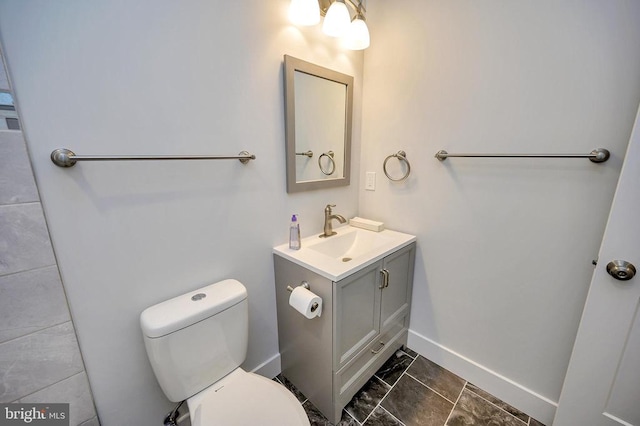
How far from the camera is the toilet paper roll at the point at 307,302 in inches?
45.1

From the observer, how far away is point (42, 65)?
0.77 metres

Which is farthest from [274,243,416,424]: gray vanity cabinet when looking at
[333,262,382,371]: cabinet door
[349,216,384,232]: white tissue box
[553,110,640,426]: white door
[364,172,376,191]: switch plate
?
[553,110,640,426]: white door

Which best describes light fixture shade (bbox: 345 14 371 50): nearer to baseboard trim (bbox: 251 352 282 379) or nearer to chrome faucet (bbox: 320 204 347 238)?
chrome faucet (bbox: 320 204 347 238)

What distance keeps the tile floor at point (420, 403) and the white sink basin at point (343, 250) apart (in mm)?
795

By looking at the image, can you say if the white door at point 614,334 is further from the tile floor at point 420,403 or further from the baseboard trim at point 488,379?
the tile floor at point 420,403

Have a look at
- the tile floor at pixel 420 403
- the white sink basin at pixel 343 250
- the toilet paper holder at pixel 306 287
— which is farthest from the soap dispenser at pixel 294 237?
the tile floor at pixel 420 403

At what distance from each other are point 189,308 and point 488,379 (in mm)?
1672

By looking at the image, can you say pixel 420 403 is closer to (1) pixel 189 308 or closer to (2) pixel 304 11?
(1) pixel 189 308

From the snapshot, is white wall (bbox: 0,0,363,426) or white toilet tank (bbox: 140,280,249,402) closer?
white wall (bbox: 0,0,363,426)

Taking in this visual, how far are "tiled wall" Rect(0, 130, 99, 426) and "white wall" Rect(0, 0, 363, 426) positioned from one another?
1.4 inches

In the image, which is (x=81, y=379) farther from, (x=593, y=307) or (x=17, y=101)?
(x=593, y=307)

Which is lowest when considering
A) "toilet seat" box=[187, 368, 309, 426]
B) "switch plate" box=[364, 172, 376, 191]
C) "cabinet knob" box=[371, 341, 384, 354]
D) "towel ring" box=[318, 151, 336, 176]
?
"cabinet knob" box=[371, 341, 384, 354]

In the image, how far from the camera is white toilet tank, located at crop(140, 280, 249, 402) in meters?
0.96

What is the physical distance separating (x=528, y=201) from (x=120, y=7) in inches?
71.7
